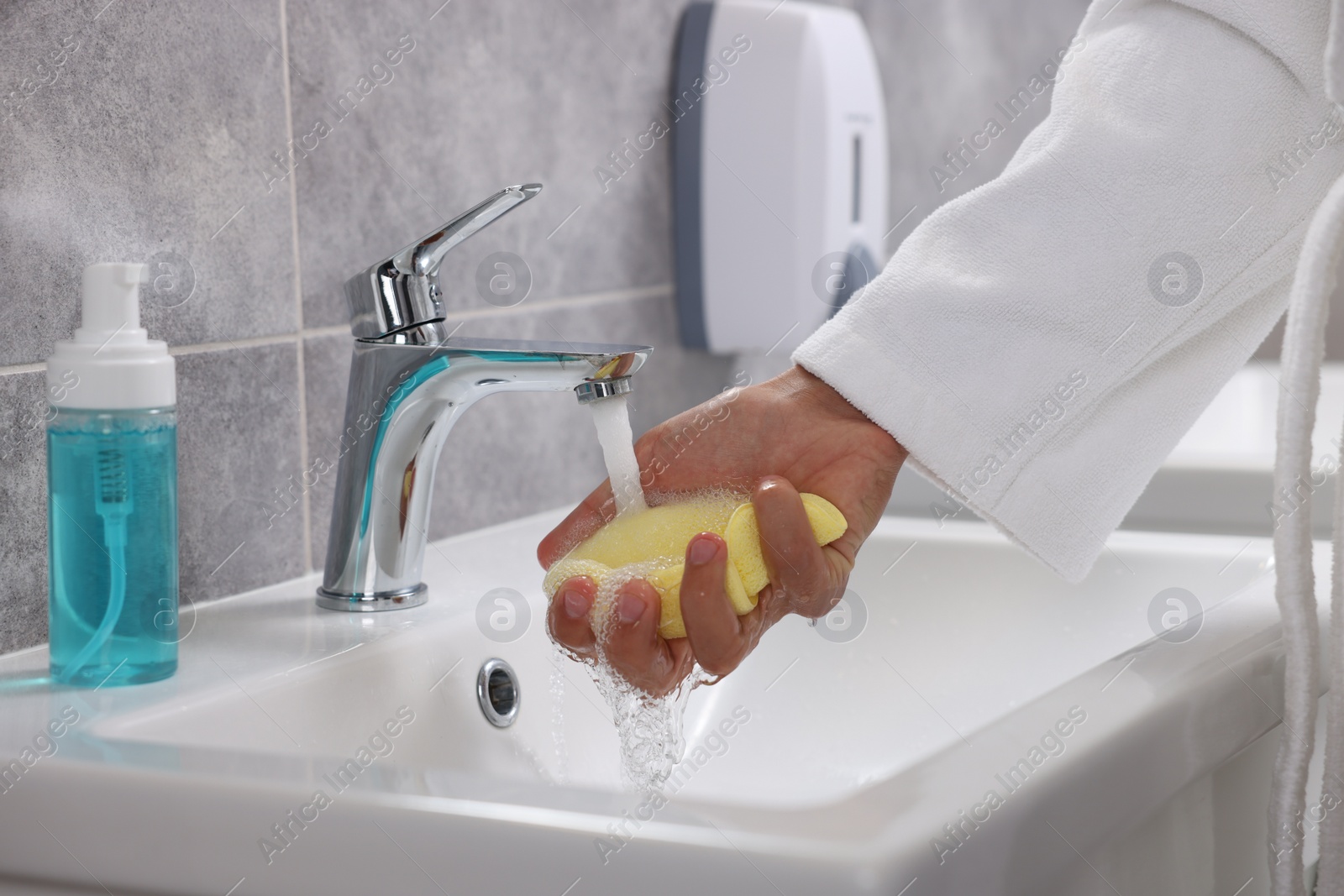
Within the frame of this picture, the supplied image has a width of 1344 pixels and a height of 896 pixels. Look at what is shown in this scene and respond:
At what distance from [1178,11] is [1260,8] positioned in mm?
40

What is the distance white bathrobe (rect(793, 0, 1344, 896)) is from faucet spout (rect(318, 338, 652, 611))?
0.41 ft

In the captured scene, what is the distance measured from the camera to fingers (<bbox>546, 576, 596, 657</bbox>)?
0.53 m

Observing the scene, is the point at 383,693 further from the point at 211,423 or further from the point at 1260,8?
the point at 1260,8

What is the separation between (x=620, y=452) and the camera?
599mm

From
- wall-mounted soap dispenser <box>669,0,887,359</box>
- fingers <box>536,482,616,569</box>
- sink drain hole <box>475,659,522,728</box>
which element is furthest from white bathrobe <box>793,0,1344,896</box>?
wall-mounted soap dispenser <box>669,0,887,359</box>

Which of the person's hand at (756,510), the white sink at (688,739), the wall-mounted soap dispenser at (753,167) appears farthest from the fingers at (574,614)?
the wall-mounted soap dispenser at (753,167)

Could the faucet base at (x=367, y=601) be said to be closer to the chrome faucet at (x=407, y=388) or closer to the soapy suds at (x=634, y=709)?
the chrome faucet at (x=407, y=388)

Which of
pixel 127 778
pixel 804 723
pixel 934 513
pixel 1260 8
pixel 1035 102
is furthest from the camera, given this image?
pixel 1035 102

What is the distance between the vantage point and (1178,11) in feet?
2.04

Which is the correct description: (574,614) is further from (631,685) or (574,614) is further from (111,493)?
(111,493)

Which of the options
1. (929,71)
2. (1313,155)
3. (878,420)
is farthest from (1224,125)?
(929,71)

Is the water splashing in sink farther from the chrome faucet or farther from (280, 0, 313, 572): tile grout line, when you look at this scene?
(280, 0, 313, 572): tile grout line

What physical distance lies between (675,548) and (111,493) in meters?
0.23

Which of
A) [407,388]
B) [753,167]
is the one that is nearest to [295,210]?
[407,388]
